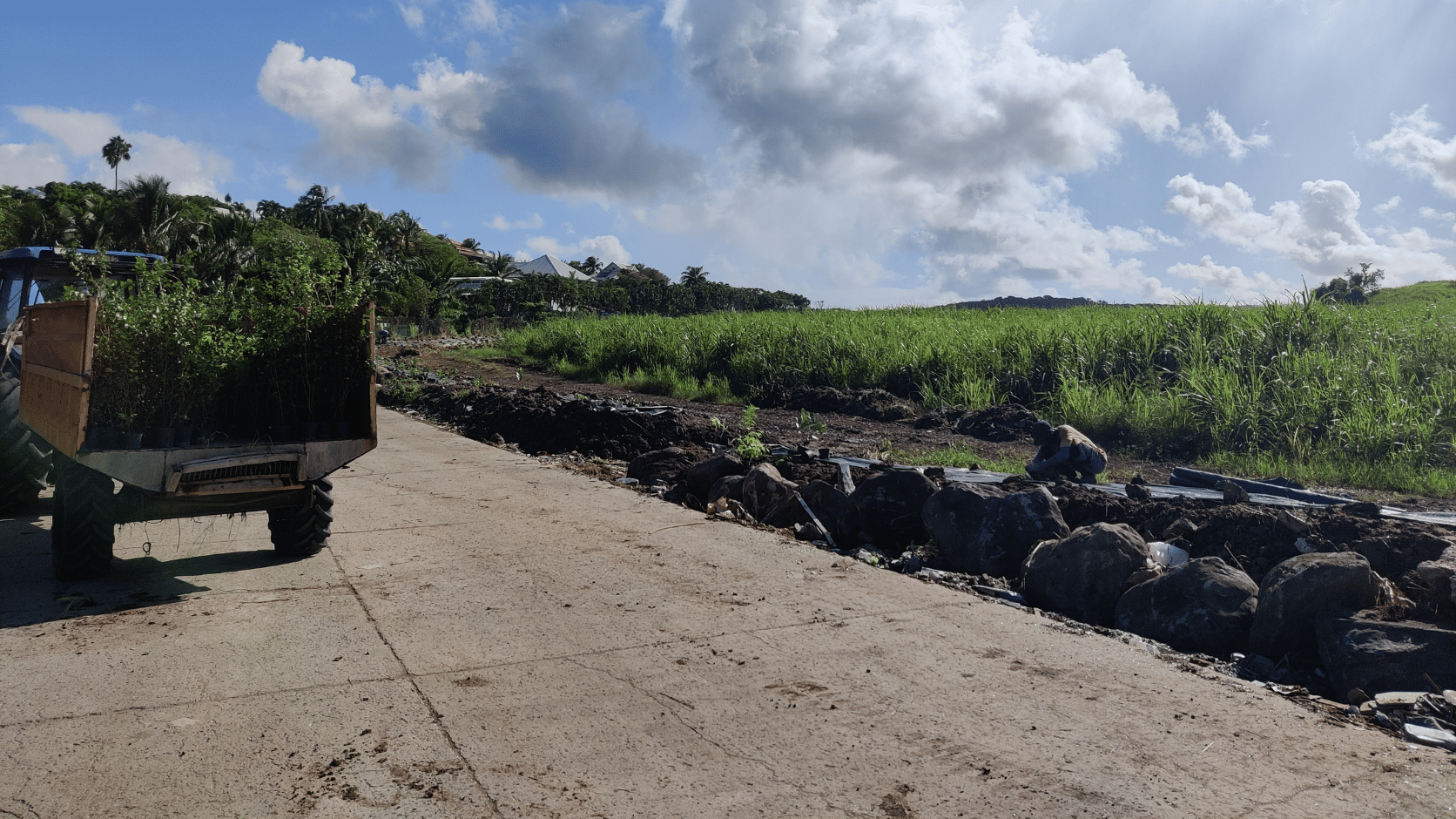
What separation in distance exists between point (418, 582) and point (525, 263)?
312 feet

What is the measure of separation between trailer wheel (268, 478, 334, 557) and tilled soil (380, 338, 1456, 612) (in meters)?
3.78

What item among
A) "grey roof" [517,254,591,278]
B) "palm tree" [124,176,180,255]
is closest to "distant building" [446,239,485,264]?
"grey roof" [517,254,591,278]

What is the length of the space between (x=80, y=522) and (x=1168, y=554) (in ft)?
22.3

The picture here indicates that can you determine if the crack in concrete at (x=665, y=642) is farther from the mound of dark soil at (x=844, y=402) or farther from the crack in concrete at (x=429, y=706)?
the mound of dark soil at (x=844, y=402)

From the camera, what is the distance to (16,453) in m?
6.91

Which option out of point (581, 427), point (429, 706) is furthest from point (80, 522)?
point (581, 427)

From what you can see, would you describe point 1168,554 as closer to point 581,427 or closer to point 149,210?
point 581,427

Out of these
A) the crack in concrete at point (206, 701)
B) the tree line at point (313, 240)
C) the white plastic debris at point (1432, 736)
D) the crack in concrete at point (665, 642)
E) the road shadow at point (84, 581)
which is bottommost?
the road shadow at point (84, 581)

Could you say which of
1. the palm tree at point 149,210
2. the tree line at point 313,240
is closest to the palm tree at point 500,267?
the tree line at point 313,240

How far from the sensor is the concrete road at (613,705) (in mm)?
3094

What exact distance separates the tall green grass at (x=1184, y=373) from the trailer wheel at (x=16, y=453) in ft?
36.5

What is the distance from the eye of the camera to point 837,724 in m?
3.65

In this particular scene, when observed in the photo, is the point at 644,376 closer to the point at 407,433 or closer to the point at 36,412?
the point at 407,433

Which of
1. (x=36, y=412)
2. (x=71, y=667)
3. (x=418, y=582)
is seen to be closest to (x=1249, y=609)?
(x=418, y=582)
